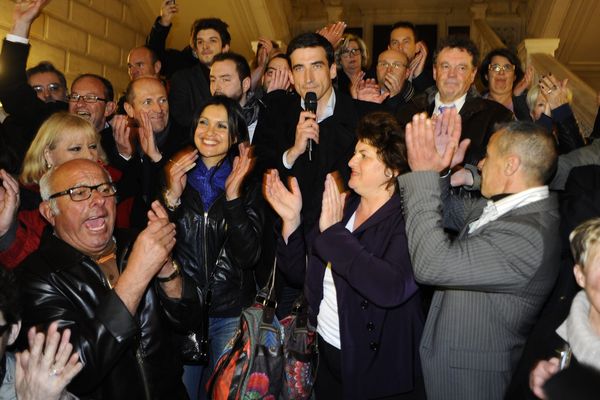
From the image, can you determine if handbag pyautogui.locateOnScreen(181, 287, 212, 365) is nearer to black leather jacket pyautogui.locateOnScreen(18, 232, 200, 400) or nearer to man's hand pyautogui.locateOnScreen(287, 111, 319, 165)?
black leather jacket pyautogui.locateOnScreen(18, 232, 200, 400)

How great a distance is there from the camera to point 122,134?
3.58 meters

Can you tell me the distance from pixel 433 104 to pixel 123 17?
6.13 metres

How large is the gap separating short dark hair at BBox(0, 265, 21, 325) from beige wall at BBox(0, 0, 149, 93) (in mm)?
4919

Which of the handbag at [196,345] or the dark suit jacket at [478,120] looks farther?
the dark suit jacket at [478,120]

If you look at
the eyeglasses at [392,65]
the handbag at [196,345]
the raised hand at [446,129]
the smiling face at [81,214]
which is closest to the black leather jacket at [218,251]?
the handbag at [196,345]

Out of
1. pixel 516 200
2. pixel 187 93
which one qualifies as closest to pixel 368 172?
pixel 516 200

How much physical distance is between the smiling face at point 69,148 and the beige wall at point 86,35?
3614 mm

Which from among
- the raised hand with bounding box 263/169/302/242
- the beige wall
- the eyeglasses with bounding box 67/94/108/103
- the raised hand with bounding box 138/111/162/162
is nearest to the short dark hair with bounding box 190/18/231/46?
the eyeglasses with bounding box 67/94/108/103

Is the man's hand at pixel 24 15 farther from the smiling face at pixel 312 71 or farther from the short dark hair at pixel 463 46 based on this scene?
the short dark hair at pixel 463 46

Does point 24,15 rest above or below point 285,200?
above

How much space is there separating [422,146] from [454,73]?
151cm

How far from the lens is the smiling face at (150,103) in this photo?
12.5 ft

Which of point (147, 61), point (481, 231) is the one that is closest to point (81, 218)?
point (481, 231)

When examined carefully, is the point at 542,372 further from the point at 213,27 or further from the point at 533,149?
the point at 213,27
